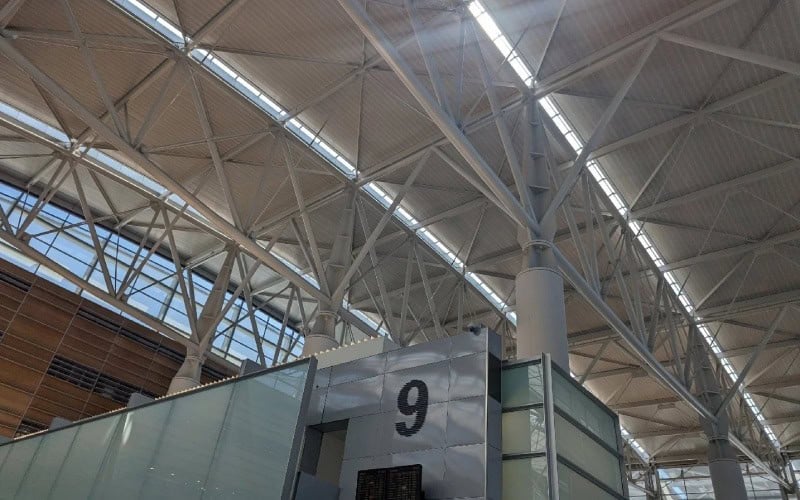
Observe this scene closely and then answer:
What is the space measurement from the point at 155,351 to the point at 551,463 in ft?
92.3

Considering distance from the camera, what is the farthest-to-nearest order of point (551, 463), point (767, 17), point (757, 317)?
point (757, 317), point (767, 17), point (551, 463)

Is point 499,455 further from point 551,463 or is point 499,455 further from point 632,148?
point 632,148

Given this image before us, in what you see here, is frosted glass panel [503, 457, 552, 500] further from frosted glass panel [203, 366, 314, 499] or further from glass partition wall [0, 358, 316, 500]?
frosted glass panel [203, 366, 314, 499]

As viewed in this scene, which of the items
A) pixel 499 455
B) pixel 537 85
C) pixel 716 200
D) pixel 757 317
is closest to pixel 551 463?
pixel 499 455

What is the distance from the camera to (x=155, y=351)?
33.6 m

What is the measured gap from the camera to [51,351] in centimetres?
2931

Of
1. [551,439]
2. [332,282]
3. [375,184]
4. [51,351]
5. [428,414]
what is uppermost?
[375,184]

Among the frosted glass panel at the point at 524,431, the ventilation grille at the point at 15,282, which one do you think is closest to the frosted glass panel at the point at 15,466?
the ventilation grille at the point at 15,282

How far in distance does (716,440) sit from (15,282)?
3404 centimetres

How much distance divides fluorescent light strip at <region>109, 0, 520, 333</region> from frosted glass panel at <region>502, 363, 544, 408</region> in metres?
10.6

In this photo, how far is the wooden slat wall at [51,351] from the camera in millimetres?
27812

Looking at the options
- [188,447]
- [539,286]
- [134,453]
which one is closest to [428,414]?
[539,286]

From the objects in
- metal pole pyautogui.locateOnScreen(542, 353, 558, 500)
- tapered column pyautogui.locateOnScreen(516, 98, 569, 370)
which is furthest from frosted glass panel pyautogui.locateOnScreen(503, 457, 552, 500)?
tapered column pyautogui.locateOnScreen(516, 98, 569, 370)

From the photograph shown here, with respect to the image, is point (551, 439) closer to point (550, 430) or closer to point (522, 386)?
point (550, 430)
